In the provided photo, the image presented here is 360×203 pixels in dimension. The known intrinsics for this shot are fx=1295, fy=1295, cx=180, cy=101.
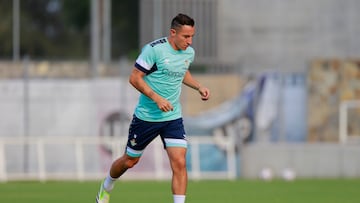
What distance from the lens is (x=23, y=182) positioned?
28.8 meters

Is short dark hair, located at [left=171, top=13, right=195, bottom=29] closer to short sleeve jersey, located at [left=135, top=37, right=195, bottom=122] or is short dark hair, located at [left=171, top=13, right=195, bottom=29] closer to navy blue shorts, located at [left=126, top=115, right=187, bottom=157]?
short sleeve jersey, located at [left=135, top=37, right=195, bottom=122]

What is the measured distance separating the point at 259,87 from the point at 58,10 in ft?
152

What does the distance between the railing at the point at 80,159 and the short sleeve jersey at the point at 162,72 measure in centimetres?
1401

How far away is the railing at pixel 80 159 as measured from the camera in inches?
1186

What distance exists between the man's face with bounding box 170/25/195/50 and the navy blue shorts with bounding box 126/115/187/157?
0.96m

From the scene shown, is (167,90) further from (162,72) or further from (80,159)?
(80,159)

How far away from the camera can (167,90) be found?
52.2 ft

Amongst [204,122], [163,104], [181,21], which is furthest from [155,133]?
[204,122]

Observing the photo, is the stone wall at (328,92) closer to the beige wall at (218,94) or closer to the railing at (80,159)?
the beige wall at (218,94)

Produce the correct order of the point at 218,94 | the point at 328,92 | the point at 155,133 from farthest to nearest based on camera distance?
the point at 328,92, the point at 218,94, the point at 155,133

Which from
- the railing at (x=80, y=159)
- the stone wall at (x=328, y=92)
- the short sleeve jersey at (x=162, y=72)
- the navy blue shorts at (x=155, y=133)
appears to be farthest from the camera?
the stone wall at (x=328, y=92)

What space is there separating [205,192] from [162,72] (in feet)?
24.5

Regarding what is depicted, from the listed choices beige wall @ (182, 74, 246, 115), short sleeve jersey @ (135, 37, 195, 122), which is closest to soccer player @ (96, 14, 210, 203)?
short sleeve jersey @ (135, 37, 195, 122)

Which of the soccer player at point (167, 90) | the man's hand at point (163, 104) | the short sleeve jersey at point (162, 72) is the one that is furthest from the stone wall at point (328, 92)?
the man's hand at point (163, 104)
